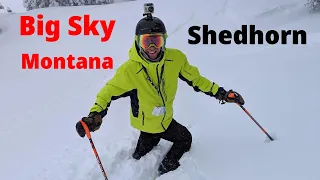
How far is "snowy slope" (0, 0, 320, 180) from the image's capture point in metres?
4.44

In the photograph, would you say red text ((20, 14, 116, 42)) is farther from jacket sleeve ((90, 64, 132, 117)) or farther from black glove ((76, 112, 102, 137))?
black glove ((76, 112, 102, 137))

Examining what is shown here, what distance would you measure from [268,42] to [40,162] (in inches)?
295

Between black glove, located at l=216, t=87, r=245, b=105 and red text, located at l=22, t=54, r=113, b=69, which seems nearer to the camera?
black glove, located at l=216, t=87, r=245, b=105

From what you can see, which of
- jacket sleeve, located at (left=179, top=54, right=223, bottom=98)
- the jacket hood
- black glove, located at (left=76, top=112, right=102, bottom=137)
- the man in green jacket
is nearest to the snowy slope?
the man in green jacket

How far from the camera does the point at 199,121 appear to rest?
→ 5.70 metres

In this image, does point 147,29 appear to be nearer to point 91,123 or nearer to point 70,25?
point 91,123

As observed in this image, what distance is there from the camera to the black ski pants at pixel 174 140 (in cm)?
479

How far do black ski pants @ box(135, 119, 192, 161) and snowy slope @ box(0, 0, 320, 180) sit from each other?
0.39 feet

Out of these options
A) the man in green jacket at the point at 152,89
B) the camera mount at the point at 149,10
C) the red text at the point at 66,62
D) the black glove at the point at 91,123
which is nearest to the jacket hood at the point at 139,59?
the man in green jacket at the point at 152,89

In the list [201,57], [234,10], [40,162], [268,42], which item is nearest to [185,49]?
[201,57]

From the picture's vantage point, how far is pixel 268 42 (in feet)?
34.5

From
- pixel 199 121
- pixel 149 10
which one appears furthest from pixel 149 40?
pixel 199 121

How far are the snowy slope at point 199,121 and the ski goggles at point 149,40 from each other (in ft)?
5.17

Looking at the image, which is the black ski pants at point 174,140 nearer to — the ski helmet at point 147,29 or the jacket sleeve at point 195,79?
the jacket sleeve at point 195,79
